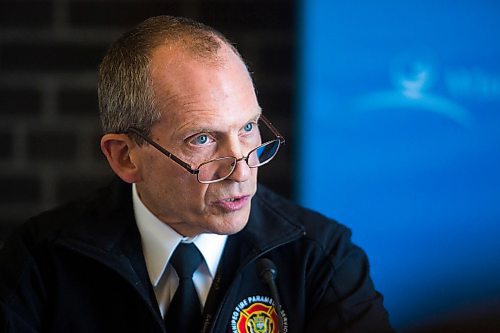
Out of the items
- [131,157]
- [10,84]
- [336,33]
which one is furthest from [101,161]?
[131,157]

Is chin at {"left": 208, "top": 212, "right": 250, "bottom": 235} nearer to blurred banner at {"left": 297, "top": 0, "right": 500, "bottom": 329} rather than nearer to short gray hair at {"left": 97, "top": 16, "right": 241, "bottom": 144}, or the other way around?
short gray hair at {"left": 97, "top": 16, "right": 241, "bottom": 144}

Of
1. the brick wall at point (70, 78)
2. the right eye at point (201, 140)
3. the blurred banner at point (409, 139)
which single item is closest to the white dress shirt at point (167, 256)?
the right eye at point (201, 140)

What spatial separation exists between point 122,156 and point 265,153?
30 cm

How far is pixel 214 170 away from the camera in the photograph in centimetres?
174

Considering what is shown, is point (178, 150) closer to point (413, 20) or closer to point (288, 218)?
point (288, 218)

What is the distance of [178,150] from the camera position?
5.75 ft

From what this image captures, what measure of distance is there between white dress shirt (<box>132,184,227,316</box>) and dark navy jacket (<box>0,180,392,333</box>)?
0.07ft

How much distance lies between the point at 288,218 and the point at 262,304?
0.69 feet

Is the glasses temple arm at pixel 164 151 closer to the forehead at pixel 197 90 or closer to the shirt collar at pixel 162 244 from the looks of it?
the forehead at pixel 197 90

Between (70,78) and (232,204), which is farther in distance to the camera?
(70,78)

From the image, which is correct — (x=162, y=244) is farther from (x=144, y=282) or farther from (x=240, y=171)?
(x=240, y=171)

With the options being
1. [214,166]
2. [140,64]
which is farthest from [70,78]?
[214,166]

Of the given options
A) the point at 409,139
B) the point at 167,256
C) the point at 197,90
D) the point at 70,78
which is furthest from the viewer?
the point at 70,78

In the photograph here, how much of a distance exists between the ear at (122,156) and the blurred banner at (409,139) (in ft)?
2.61
